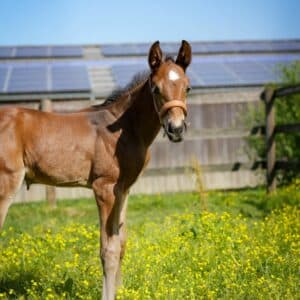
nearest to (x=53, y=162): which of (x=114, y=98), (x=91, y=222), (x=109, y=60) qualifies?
(x=114, y=98)

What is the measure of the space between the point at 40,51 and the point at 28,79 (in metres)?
4.21

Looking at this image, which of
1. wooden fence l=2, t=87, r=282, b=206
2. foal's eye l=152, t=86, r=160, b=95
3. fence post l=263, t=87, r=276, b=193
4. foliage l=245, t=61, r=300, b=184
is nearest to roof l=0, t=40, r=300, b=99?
wooden fence l=2, t=87, r=282, b=206

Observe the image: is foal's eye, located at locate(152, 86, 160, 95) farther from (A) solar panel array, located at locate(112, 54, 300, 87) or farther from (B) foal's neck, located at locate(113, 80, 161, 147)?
(A) solar panel array, located at locate(112, 54, 300, 87)

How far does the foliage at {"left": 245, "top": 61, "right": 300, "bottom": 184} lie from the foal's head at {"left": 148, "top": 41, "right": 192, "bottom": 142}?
18.9 ft

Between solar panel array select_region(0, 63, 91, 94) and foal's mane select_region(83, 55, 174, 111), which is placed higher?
solar panel array select_region(0, 63, 91, 94)

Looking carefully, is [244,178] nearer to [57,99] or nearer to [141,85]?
[57,99]

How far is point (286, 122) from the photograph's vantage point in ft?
31.4

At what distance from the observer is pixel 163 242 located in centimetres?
520

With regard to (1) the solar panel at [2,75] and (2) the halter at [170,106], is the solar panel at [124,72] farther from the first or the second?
(2) the halter at [170,106]

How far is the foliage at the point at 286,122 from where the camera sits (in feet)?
30.7

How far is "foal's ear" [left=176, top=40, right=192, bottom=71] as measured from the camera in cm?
393

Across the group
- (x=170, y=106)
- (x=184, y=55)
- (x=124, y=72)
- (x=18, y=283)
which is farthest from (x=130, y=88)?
(x=124, y=72)

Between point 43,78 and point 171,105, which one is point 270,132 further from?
point 43,78

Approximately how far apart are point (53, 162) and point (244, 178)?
7833 mm
